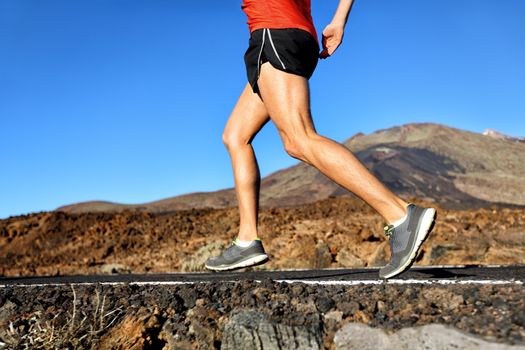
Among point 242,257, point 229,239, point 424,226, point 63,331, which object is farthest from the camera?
point 229,239

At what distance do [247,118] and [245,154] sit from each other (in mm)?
244

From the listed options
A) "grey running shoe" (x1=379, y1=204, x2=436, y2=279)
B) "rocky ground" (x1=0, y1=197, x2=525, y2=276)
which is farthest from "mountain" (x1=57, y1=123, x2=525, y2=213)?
"grey running shoe" (x1=379, y1=204, x2=436, y2=279)

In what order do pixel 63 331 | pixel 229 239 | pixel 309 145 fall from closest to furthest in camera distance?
pixel 63 331
pixel 309 145
pixel 229 239

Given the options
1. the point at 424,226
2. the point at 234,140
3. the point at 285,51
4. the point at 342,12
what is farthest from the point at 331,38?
the point at 424,226

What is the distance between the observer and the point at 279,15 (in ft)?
11.1

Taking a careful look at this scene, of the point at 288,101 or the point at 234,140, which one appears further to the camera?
the point at 234,140

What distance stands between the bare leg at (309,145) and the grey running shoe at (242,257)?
0.75m

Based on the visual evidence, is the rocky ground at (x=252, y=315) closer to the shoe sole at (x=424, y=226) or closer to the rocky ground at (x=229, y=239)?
the shoe sole at (x=424, y=226)

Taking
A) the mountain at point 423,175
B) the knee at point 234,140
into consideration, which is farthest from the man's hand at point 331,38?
the mountain at point 423,175

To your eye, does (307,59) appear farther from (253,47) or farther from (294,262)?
(294,262)

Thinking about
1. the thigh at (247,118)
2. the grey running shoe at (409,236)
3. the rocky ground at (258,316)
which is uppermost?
the thigh at (247,118)

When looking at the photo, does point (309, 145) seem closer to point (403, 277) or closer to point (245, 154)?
point (245, 154)

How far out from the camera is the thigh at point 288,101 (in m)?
3.26

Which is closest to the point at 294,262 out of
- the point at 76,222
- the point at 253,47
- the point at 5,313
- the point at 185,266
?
the point at 185,266
